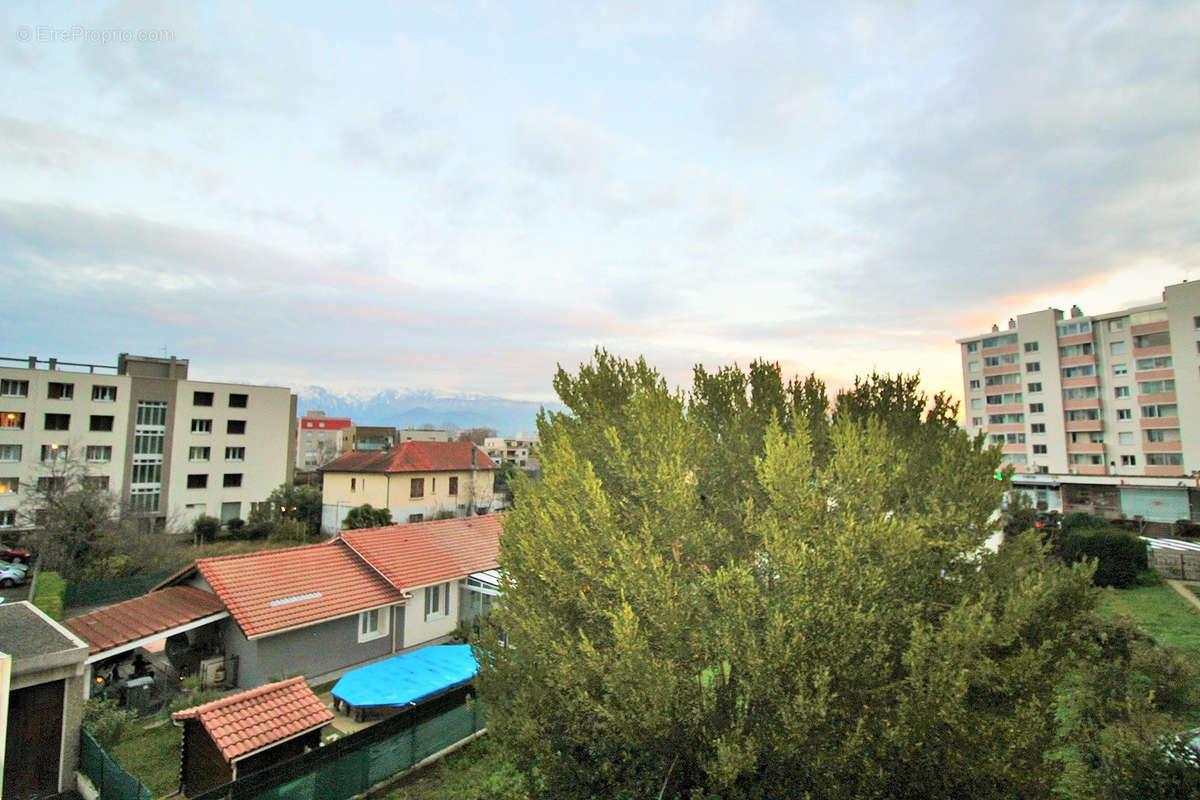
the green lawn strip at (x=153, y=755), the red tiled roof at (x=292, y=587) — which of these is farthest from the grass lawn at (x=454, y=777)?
the red tiled roof at (x=292, y=587)

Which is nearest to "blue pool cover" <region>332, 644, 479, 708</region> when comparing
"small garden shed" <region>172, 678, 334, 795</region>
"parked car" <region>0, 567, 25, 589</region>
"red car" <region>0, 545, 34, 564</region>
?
"small garden shed" <region>172, 678, 334, 795</region>

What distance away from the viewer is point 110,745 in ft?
41.1

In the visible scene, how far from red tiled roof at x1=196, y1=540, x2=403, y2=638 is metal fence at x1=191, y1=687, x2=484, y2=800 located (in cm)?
657

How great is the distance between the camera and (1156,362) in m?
47.8

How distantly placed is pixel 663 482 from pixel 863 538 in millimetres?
2803

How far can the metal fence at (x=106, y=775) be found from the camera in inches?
381

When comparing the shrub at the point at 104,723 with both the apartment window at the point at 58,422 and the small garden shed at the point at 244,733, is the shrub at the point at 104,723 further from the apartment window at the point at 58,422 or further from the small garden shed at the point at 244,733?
the apartment window at the point at 58,422

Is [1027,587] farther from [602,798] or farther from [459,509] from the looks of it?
[459,509]

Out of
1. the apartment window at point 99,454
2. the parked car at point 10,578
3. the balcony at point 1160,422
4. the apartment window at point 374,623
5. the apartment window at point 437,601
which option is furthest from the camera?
the balcony at point 1160,422

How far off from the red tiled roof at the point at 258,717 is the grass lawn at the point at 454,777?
90.6 inches

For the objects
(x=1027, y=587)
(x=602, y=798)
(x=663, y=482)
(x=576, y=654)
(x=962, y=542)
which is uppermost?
(x=663, y=482)

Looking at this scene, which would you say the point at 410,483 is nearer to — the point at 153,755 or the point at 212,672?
the point at 212,672

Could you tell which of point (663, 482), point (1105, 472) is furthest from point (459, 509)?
point (1105, 472)

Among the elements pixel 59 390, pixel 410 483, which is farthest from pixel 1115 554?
pixel 59 390
